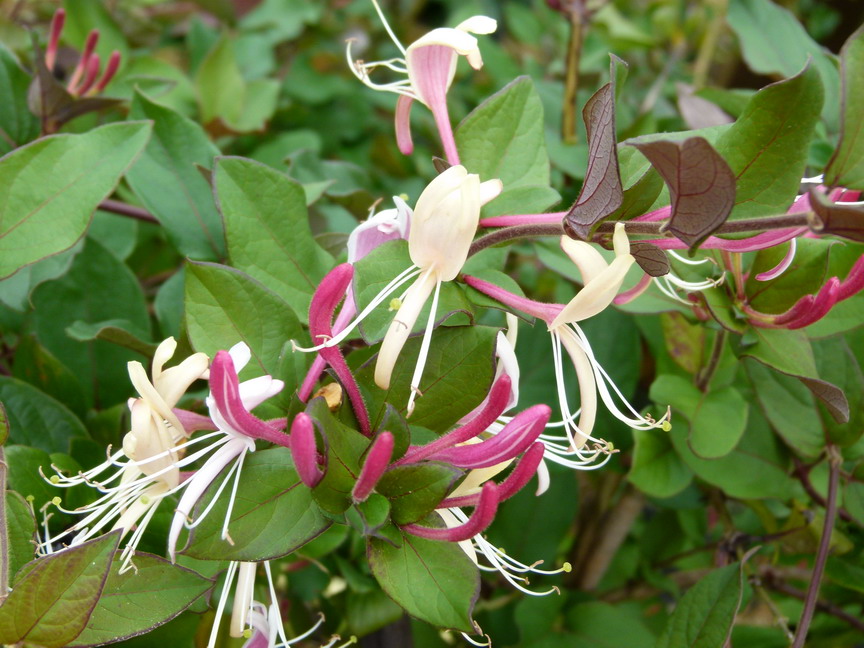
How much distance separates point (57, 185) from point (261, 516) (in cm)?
31

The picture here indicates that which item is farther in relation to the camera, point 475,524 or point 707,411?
point 707,411

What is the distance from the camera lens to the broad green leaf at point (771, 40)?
933mm

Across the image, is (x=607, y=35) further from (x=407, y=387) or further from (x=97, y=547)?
(x=97, y=547)

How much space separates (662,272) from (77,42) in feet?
3.43

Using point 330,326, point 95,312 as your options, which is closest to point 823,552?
point 330,326

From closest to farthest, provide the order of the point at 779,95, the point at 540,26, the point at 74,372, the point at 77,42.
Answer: the point at 779,95 < the point at 74,372 < the point at 77,42 < the point at 540,26

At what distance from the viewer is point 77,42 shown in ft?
3.81

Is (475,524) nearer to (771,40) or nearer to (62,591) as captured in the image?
(62,591)

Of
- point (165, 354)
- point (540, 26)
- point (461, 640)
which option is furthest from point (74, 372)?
point (540, 26)

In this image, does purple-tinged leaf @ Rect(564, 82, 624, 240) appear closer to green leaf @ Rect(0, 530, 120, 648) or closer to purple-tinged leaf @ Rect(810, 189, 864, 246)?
purple-tinged leaf @ Rect(810, 189, 864, 246)

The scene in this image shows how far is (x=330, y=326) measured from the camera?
455 mm

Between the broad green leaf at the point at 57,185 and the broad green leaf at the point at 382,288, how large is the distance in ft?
0.77

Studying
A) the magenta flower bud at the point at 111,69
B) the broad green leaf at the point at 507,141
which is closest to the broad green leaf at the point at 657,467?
the broad green leaf at the point at 507,141

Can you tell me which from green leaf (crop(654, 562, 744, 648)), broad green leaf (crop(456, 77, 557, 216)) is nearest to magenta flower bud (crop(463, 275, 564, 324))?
broad green leaf (crop(456, 77, 557, 216))
